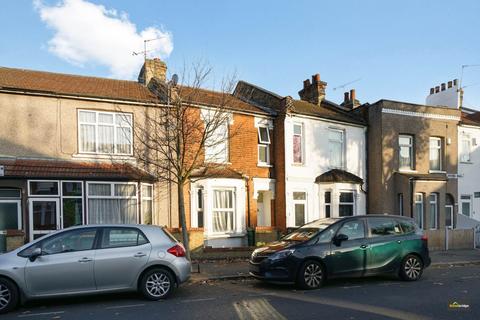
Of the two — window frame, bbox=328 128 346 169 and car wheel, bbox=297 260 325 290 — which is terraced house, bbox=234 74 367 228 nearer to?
window frame, bbox=328 128 346 169

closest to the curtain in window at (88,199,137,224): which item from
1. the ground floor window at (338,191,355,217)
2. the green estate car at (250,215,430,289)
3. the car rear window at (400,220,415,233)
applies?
the green estate car at (250,215,430,289)

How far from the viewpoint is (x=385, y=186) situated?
20.0 meters

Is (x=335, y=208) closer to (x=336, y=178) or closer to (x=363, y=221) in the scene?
(x=336, y=178)

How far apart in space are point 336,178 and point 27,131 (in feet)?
39.5

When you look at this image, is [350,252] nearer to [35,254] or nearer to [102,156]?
[35,254]

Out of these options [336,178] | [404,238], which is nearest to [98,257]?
[404,238]

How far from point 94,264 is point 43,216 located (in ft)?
21.6

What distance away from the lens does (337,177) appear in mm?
19031

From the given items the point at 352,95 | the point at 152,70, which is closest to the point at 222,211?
the point at 152,70

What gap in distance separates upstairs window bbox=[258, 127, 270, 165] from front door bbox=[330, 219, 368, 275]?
8.23m

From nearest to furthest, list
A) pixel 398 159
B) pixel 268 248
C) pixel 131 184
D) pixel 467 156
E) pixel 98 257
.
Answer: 1. pixel 98 257
2. pixel 268 248
3. pixel 131 184
4. pixel 398 159
5. pixel 467 156

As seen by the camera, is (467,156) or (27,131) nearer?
(27,131)

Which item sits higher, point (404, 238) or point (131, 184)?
point (131, 184)

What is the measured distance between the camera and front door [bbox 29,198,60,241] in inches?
534
